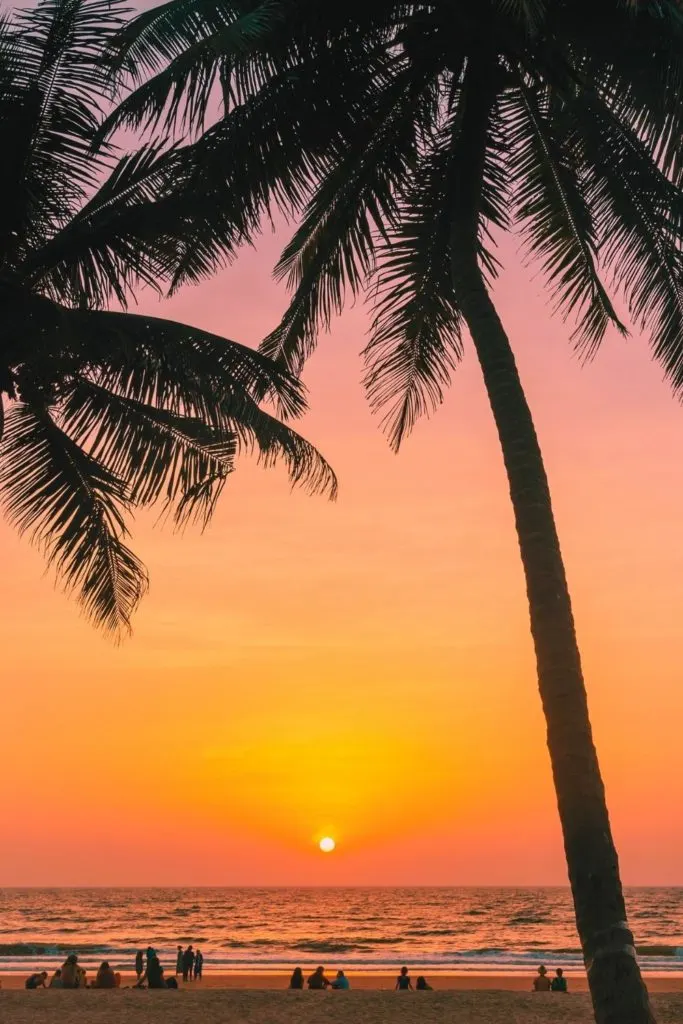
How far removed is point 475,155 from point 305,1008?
12655 mm

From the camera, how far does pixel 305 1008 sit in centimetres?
1582

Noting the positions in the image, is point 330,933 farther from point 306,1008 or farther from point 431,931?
point 306,1008

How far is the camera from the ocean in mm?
47344

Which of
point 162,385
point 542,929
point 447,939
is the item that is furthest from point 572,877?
point 542,929

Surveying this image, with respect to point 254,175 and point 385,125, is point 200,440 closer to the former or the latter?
point 254,175

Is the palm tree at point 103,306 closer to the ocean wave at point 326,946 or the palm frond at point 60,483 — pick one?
the palm frond at point 60,483

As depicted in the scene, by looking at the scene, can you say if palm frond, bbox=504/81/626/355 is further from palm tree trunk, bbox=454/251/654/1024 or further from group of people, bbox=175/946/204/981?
group of people, bbox=175/946/204/981

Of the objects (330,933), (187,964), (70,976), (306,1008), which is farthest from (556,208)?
(330,933)

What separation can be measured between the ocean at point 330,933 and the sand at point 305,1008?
1018 inches

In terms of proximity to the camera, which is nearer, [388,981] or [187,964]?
[187,964]

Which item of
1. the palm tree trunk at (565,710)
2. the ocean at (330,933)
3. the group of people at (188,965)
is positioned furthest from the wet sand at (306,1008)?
the ocean at (330,933)

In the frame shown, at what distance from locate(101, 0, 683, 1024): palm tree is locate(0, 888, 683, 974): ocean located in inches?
1442

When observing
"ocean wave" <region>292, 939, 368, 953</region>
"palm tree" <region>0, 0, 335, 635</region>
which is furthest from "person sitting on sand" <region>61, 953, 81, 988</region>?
"ocean wave" <region>292, 939, 368, 953</region>

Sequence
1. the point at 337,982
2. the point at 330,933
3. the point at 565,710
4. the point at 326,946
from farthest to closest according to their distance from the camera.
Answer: the point at 330,933 → the point at 326,946 → the point at 337,982 → the point at 565,710
